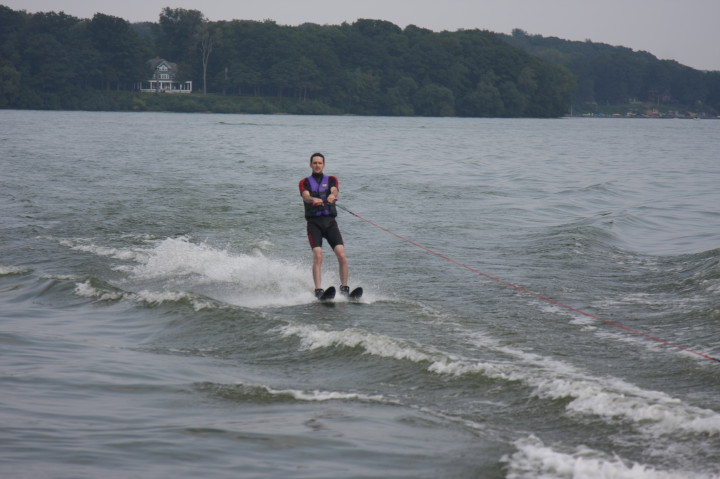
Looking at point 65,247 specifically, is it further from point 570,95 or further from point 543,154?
point 570,95

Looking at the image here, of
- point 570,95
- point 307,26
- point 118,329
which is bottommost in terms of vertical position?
point 118,329

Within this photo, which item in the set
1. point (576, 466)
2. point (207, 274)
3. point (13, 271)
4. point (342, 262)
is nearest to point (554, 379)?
point (576, 466)

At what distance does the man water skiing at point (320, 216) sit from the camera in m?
10.5

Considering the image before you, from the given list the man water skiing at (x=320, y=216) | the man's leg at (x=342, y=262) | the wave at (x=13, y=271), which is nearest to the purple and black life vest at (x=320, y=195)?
the man water skiing at (x=320, y=216)

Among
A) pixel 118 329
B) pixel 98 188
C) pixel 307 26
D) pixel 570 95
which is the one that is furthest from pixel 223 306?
pixel 307 26

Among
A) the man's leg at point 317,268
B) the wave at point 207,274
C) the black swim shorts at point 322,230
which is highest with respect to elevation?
the black swim shorts at point 322,230

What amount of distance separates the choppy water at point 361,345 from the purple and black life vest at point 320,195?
108cm

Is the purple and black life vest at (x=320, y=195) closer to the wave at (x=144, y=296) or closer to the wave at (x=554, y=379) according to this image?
the wave at (x=144, y=296)

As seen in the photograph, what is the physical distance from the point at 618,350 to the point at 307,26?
6435 inches

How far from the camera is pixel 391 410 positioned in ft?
20.6

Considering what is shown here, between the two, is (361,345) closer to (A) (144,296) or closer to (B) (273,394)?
(B) (273,394)

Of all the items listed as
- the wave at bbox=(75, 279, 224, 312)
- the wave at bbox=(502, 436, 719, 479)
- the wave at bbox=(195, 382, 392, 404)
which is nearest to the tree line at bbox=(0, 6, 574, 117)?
the wave at bbox=(75, 279, 224, 312)

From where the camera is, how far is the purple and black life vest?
1062cm

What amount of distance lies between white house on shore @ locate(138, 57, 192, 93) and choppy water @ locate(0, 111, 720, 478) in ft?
440
